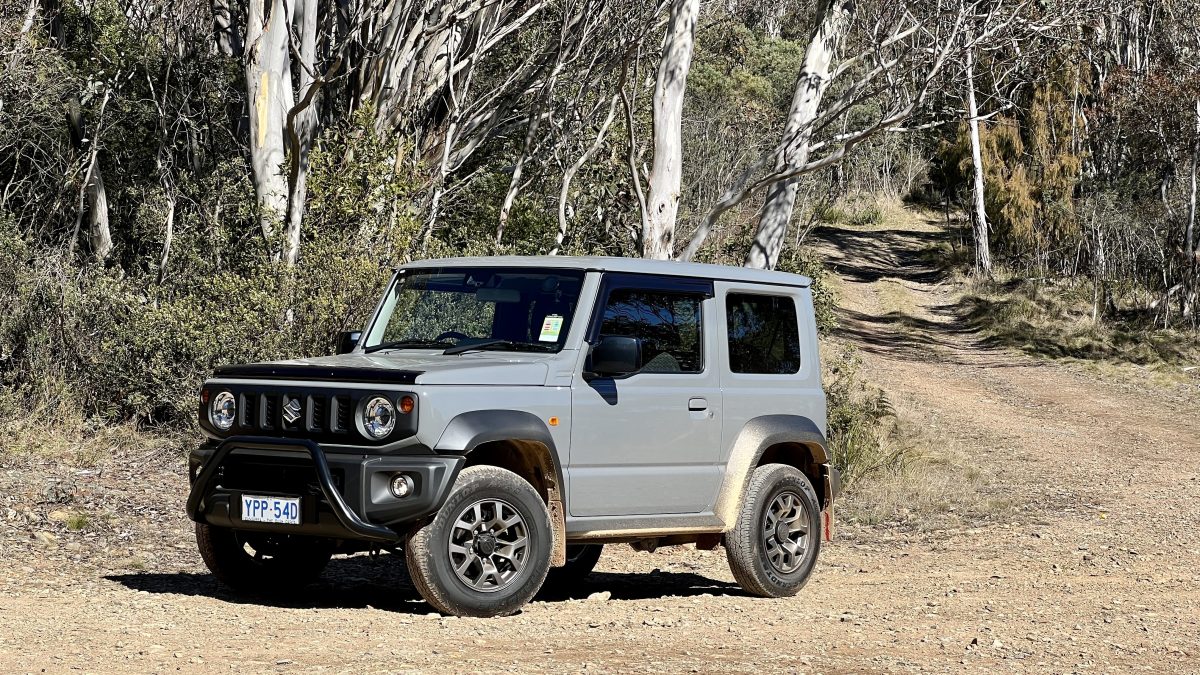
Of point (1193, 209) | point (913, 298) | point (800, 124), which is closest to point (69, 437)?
point (800, 124)

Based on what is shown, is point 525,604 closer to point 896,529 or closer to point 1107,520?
point 896,529

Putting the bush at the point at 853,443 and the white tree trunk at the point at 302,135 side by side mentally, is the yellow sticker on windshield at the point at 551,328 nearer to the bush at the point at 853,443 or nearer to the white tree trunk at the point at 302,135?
the white tree trunk at the point at 302,135

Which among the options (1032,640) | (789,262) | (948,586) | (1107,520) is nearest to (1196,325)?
(789,262)

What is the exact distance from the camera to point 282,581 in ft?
24.8

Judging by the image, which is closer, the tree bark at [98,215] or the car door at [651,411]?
the car door at [651,411]

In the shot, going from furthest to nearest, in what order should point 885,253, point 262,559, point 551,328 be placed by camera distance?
1. point 885,253
2. point 262,559
3. point 551,328

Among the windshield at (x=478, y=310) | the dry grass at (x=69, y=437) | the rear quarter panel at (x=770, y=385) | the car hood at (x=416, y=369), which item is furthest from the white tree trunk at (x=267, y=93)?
the car hood at (x=416, y=369)

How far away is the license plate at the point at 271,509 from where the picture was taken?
253 inches

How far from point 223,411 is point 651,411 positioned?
2.06 meters

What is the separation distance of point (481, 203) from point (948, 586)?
36.8ft

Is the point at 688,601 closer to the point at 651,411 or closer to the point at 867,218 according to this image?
the point at 651,411

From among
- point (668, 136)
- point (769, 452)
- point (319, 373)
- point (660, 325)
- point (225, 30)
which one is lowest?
point (769, 452)

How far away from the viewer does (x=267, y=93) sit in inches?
605

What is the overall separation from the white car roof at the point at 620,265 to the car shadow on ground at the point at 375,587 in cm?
174
